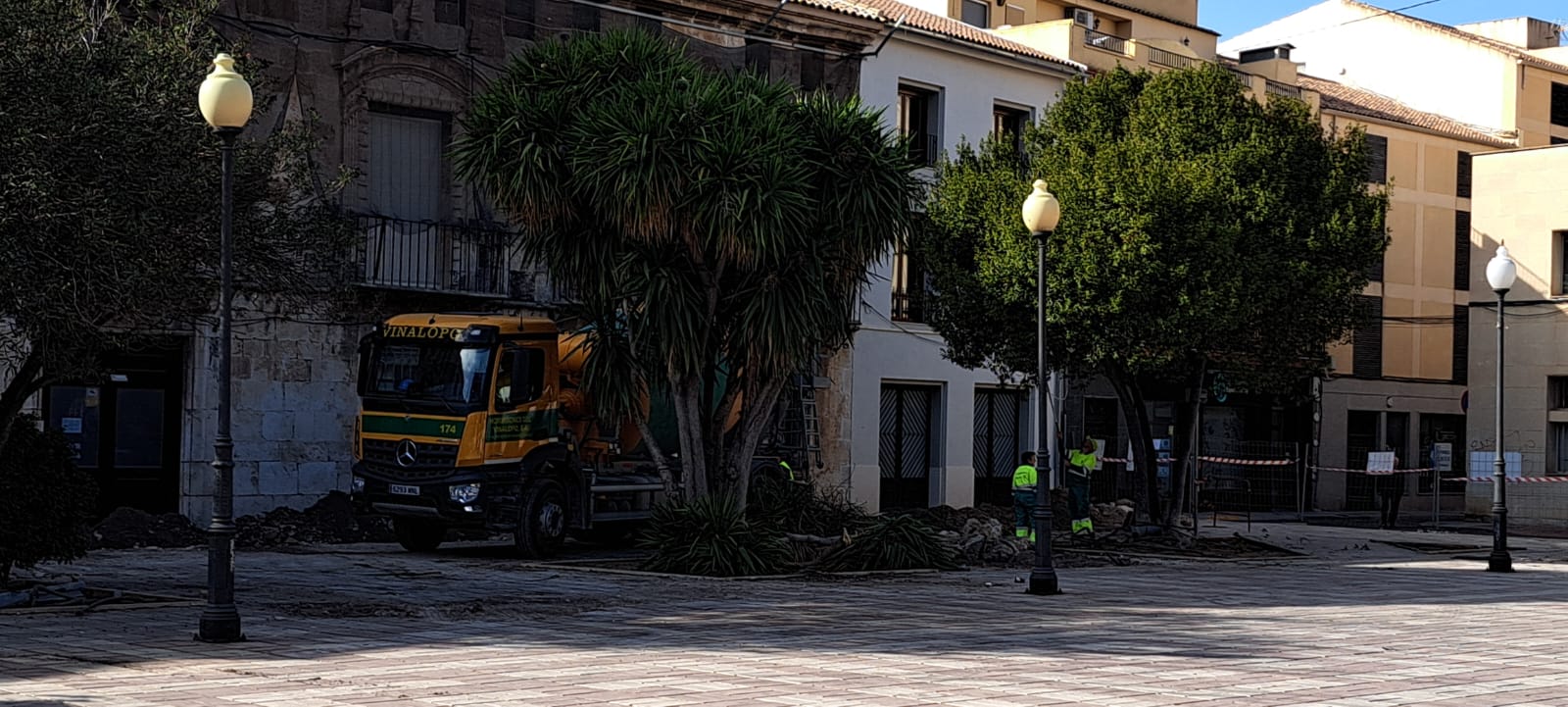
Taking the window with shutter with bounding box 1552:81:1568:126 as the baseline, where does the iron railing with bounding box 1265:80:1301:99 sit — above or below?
below

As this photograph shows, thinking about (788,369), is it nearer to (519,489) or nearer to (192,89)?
(519,489)

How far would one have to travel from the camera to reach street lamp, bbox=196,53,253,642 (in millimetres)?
12570

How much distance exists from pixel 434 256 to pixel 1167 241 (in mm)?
10394

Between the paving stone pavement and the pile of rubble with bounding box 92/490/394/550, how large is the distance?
69.6 inches

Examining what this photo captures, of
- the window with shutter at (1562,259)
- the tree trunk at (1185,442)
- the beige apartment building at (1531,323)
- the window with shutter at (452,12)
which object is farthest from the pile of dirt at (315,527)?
the window with shutter at (1562,259)

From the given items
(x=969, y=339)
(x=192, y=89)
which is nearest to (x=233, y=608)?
(x=192, y=89)

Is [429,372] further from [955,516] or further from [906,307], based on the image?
[906,307]

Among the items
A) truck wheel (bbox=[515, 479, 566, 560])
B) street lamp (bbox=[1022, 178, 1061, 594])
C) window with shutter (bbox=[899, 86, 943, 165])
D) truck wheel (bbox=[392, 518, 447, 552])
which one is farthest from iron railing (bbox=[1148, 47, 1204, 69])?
street lamp (bbox=[1022, 178, 1061, 594])

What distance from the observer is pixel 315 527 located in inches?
981

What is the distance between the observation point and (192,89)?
15.0 m

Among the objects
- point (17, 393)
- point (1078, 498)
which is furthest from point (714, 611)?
point (1078, 498)

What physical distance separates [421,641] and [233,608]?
4.15 ft

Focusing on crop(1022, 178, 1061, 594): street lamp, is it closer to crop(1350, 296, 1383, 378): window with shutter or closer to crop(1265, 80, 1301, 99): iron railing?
crop(1265, 80, 1301, 99): iron railing

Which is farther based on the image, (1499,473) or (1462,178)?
(1462,178)
